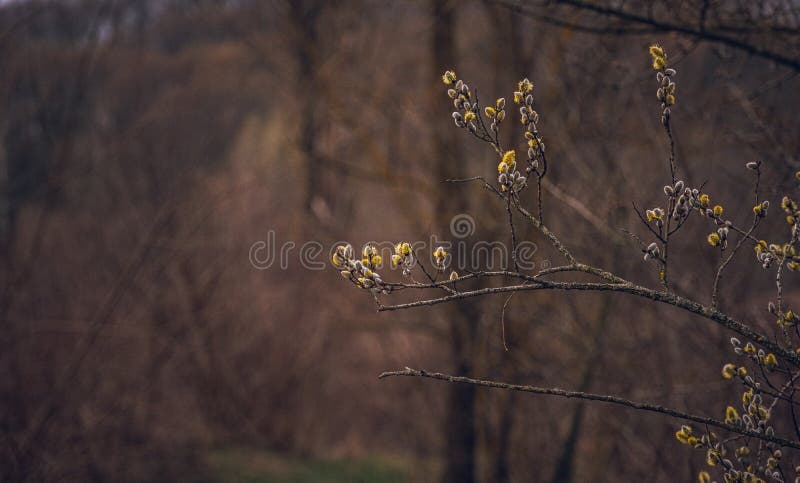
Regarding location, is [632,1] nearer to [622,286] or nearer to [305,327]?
[622,286]

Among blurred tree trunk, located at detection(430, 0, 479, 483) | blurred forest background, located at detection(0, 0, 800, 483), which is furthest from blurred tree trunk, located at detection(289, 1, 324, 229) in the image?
blurred tree trunk, located at detection(430, 0, 479, 483)

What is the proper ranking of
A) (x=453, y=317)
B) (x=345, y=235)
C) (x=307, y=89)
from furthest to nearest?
(x=307, y=89) → (x=345, y=235) → (x=453, y=317)

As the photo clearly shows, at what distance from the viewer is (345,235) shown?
27.2 feet

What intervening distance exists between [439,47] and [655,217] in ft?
17.2

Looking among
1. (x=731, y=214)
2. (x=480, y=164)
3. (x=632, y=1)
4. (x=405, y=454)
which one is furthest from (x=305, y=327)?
(x=632, y=1)

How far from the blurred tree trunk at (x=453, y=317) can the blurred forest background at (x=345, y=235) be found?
2cm

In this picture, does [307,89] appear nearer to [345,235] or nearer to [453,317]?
[345,235]

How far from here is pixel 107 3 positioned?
17.8 feet

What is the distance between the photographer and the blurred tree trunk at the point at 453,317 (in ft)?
21.1

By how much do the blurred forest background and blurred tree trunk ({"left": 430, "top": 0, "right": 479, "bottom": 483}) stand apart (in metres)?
0.02

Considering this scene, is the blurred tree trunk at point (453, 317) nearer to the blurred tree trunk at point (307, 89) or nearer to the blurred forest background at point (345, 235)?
the blurred forest background at point (345, 235)

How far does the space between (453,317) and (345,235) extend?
2252 mm

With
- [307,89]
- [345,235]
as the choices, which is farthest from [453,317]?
[307,89]

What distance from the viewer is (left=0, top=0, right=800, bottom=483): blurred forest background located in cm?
473
